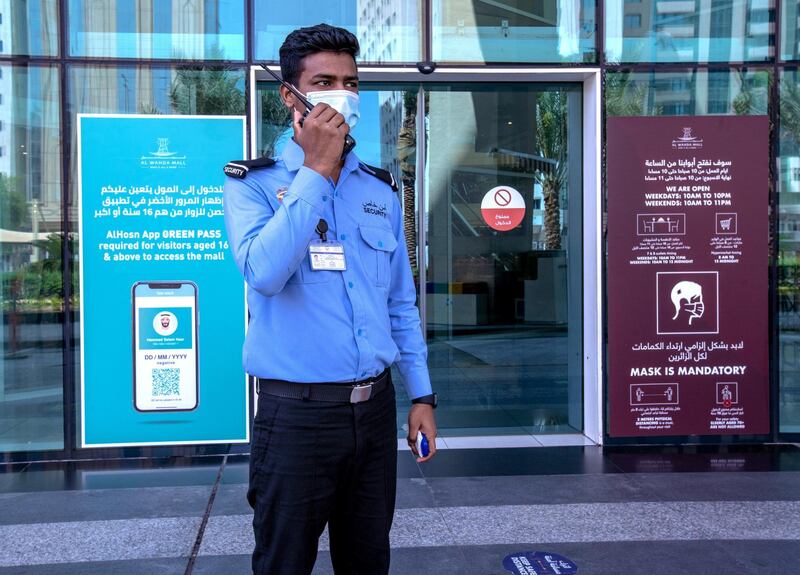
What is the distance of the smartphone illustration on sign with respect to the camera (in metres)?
6.23

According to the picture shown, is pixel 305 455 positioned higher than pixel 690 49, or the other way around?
pixel 690 49

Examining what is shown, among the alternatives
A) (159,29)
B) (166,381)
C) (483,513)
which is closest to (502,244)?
(483,513)

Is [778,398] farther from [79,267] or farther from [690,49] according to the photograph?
[79,267]

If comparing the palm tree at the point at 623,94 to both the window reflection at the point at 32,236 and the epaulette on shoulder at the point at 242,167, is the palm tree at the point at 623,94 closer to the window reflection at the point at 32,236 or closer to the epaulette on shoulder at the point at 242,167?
the window reflection at the point at 32,236

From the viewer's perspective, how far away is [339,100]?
2396 mm

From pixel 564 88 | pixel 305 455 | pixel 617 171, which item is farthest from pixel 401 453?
pixel 305 455

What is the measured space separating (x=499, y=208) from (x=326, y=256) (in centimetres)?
472

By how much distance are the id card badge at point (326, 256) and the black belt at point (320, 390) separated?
0.33 m

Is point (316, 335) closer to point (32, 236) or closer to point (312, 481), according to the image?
point (312, 481)

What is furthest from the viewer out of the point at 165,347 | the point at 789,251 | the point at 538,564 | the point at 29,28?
the point at 789,251

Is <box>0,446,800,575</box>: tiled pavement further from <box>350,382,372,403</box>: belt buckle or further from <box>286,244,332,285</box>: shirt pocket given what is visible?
<box>286,244,332,285</box>: shirt pocket

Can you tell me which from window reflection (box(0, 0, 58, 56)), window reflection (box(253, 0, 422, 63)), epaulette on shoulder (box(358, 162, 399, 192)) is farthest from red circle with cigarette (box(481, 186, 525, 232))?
epaulette on shoulder (box(358, 162, 399, 192))

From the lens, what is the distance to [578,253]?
6.86 m

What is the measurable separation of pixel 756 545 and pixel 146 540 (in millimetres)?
3279
